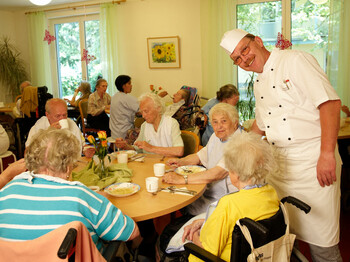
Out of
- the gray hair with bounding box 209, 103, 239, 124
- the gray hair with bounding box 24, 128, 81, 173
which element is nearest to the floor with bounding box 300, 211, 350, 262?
the gray hair with bounding box 209, 103, 239, 124

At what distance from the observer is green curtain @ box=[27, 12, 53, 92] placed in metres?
7.63

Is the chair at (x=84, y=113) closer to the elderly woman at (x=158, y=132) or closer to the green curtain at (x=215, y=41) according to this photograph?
the green curtain at (x=215, y=41)

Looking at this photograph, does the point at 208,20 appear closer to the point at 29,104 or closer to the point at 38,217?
the point at 29,104

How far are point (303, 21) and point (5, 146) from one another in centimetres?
461

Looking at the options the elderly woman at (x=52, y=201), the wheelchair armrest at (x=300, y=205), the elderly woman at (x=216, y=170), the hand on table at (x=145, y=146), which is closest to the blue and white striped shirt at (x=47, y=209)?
the elderly woman at (x=52, y=201)

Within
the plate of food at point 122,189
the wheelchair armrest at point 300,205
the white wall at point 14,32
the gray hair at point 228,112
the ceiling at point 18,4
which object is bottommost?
the plate of food at point 122,189

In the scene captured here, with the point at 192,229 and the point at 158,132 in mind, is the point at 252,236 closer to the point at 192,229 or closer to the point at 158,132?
the point at 192,229

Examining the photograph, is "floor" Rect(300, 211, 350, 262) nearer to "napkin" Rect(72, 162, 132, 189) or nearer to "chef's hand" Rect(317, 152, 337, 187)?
"chef's hand" Rect(317, 152, 337, 187)

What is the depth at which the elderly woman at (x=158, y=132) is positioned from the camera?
272 centimetres

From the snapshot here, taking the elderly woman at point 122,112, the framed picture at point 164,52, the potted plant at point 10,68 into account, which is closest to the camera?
the elderly woman at point 122,112

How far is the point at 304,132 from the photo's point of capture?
5.74 ft

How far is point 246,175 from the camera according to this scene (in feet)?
4.85

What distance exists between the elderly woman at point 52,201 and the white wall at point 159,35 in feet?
16.3

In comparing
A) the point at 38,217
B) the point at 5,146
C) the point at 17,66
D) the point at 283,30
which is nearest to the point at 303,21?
the point at 283,30
